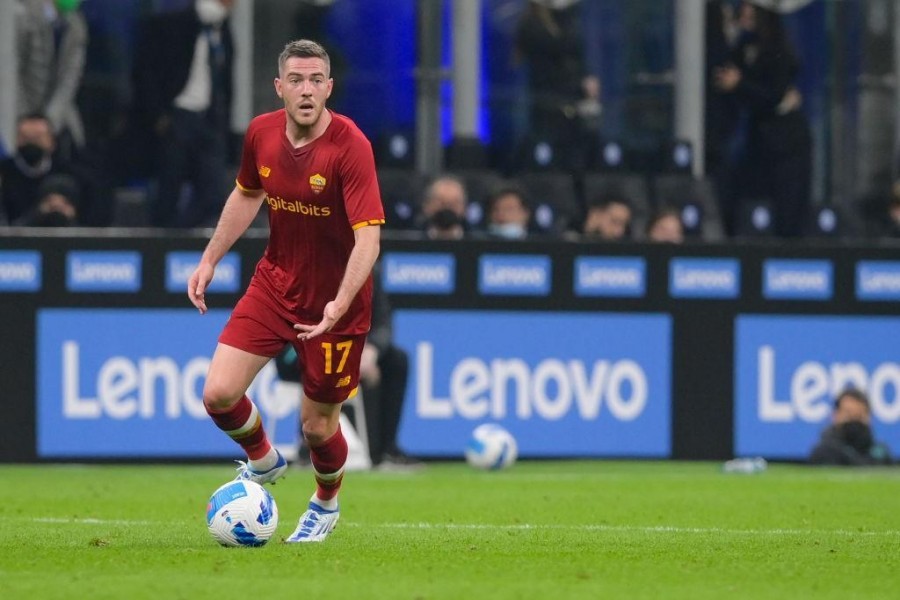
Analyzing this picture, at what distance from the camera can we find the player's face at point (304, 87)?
891cm

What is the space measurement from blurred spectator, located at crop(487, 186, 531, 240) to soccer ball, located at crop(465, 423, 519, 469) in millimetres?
1981

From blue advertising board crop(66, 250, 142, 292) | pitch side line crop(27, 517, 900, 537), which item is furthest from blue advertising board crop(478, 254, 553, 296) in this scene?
pitch side line crop(27, 517, 900, 537)

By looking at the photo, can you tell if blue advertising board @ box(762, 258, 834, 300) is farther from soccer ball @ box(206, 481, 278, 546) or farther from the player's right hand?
soccer ball @ box(206, 481, 278, 546)

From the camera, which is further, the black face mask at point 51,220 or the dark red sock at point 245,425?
the black face mask at point 51,220

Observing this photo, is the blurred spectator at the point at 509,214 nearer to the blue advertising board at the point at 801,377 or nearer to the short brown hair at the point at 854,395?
the blue advertising board at the point at 801,377

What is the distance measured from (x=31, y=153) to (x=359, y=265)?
8.45 metres

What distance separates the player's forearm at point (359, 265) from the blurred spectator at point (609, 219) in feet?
26.3

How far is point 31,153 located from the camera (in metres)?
16.6

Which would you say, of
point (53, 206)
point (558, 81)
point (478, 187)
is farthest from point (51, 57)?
point (558, 81)

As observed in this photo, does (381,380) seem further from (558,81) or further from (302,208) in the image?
(302,208)

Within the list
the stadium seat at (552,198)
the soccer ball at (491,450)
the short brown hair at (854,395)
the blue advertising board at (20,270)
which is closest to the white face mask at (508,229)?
the stadium seat at (552,198)

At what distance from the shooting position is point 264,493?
8.92 m

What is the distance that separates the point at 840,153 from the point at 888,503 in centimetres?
972

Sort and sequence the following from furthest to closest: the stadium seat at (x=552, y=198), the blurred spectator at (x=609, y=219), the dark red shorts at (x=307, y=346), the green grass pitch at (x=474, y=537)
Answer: the stadium seat at (x=552, y=198)
the blurred spectator at (x=609, y=219)
the dark red shorts at (x=307, y=346)
the green grass pitch at (x=474, y=537)
